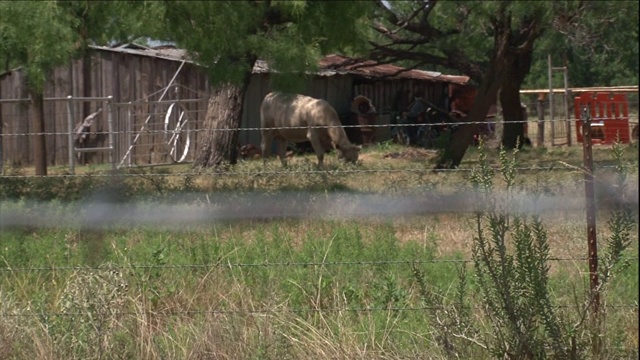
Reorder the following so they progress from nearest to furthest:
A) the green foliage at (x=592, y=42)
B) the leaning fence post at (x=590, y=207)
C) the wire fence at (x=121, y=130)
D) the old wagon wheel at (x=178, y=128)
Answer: the leaning fence post at (x=590, y=207) → the green foliage at (x=592, y=42) → the old wagon wheel at (x=178, y=128) → the wire fence at (x=121, y=130)

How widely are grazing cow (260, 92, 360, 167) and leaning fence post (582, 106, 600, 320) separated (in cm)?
1240

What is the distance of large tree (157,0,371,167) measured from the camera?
1331cm

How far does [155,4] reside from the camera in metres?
12.8

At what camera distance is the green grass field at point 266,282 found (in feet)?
20.6

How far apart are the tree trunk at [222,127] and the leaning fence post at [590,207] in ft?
39.0

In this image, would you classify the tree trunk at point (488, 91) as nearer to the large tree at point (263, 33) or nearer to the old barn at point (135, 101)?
the large tree at point (263, 33)

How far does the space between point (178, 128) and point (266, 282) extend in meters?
15.1

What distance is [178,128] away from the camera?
72.5 feet

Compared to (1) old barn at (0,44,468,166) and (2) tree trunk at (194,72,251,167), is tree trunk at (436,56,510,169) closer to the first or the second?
(2) tree trunk at (194,72,251,167)

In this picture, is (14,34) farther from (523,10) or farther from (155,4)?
(523,10)

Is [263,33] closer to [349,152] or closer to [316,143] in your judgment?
[316,143]

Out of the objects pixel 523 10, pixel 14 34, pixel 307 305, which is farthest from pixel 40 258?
pixel 523 10

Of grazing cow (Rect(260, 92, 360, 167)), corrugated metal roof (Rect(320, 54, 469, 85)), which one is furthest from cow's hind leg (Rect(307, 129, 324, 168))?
corrugated metal roof (Rect(320, 54, 469, 85))

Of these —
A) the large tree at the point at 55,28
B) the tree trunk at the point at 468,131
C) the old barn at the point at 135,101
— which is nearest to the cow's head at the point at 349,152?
the tree trunk at the point at 468,131
